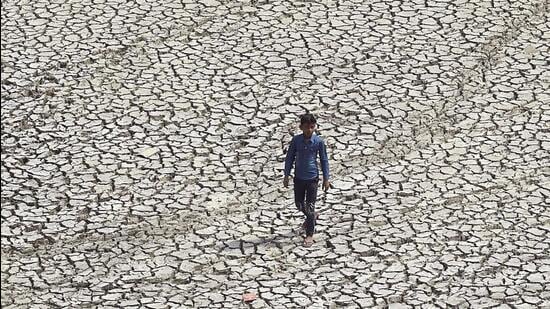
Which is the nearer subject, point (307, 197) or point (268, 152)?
point (307, 197)

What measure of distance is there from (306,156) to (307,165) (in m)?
0.08

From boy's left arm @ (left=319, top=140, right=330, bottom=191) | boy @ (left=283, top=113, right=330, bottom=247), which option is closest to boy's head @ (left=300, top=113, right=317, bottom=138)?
boy @ (left=283, top=113, right=330, bottom=247)

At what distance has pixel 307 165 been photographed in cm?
1424

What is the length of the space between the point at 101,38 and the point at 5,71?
1183 millimetres

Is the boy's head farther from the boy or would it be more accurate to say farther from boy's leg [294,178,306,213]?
boy's leg [294,178,306,213]

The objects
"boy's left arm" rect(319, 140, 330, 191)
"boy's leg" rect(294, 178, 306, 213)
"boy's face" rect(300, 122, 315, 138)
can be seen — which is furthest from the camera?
"boy's leg" rect(294, 178, 306, 213)

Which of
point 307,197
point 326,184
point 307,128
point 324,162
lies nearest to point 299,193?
point 307,197

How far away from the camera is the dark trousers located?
14.3m

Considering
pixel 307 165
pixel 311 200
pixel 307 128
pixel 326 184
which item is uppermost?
pixel 307 128

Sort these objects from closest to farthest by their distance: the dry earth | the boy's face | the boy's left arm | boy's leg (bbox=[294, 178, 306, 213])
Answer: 1. the dry earth
2. the boy's face
3. the boy's left arm
4. boy's leg (bbox=[294, 178, 306, 213])

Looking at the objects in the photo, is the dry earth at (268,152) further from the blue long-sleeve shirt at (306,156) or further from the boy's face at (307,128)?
the boy's face at (307,128)

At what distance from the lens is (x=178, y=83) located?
1719cm

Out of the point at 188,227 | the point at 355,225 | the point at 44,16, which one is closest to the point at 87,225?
the point at 188,227

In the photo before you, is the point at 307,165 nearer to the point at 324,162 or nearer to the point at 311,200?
the point at 324,162
